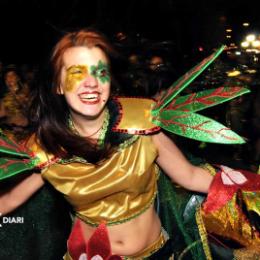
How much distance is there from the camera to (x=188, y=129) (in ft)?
4.42

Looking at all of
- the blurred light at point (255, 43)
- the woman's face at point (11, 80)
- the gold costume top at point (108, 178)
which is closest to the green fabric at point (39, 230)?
the gold costume top at point (108, 178)

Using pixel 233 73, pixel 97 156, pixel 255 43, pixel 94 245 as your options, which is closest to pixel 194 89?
pixel 233 73

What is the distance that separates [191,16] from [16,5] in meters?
3.58

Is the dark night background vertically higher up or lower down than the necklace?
higher up

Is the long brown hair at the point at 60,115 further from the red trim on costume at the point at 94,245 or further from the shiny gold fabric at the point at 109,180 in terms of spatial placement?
the red trim on costume at the point at 94,245

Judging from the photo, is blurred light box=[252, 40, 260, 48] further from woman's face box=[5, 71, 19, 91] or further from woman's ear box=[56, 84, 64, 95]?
woman's ear box=[56, 84, 64, 95]

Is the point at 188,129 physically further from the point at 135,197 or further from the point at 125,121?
the point at 135,197

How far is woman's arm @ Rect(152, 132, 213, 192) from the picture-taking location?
1437 millimetres

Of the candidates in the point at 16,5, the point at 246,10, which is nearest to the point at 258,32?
the point at 246,10

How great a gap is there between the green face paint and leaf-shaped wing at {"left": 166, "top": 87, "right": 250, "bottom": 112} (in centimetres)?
28

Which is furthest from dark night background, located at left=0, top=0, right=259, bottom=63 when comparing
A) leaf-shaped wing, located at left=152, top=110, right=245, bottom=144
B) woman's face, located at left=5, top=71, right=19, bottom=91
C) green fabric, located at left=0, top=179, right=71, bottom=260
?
leaf-shaped wing, located at left=152, top=110, right=245, bottom=144

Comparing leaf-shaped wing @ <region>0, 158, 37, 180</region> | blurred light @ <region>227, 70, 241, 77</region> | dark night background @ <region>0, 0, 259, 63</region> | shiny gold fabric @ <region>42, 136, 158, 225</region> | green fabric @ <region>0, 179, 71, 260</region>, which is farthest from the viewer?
dark night background @ <region>0, 0, 259, 63</region>

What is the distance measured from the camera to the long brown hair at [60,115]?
1.39m

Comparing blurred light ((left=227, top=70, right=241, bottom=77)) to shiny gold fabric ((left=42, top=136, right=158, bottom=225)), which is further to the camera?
blurred light ((left=227, top=70, right=241, bottom=77))
